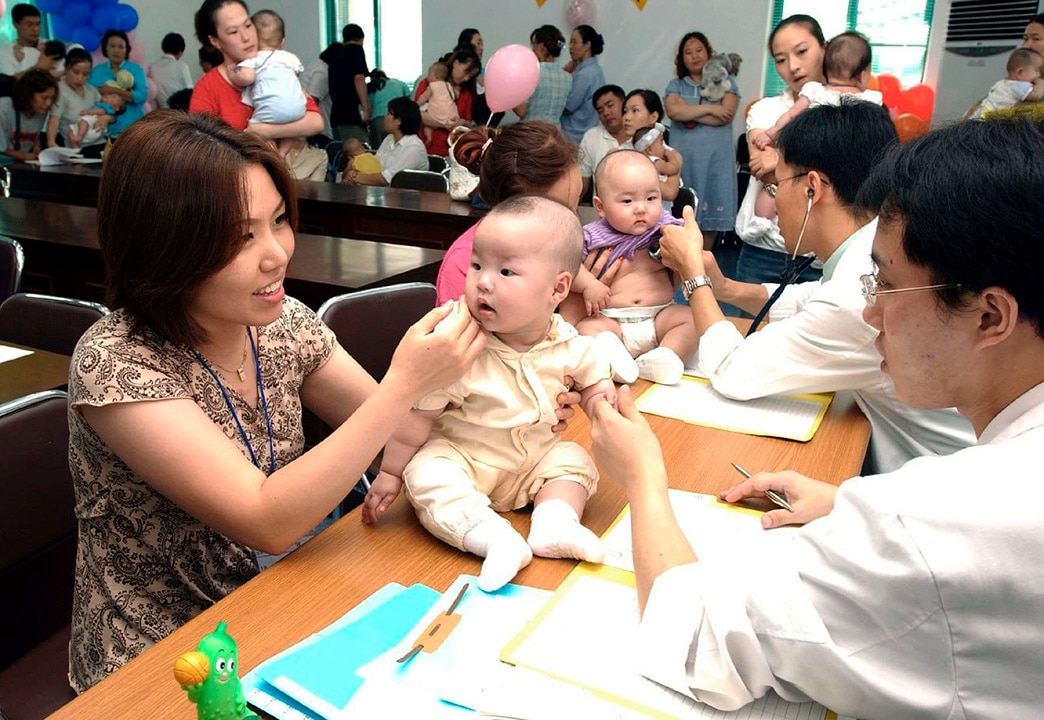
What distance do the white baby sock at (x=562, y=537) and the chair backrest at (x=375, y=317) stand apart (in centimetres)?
105

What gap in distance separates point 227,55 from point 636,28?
594cm

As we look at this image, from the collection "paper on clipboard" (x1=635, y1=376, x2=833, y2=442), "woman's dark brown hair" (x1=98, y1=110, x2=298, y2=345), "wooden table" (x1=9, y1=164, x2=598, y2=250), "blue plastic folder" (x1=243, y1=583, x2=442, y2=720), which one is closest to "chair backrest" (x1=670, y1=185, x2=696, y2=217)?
"wooden table" (x1=9, y1=164, x2=598, y2=250)

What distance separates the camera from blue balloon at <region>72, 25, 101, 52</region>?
9625 mm

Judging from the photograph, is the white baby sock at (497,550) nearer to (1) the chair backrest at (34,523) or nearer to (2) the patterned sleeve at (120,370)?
(2) the patterned sleeve at (120,370)

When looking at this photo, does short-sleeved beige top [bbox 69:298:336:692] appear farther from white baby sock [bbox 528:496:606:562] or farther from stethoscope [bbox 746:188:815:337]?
stethoscope [bbox 746:188:815:337]

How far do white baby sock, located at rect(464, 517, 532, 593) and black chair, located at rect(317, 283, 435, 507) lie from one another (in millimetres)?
952

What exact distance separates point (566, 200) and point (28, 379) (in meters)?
1.40

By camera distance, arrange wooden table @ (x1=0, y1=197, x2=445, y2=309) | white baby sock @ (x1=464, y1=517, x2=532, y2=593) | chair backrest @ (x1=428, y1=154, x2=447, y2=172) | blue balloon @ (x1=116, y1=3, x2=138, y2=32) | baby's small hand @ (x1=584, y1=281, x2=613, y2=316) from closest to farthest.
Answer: white baby sock @ (x1=464, y1=517, x2=532, y2=593) → baby's small hand @ (x1=584, y1=281, x2=613, y2=316) → wooden table @ (x1=0, y1=197, x2=445, y2=309) → chair backrest @ (x1=428, y1=154, x2=447, y2=172) → blue balloon @ (x1=116, y1=3, x2=138, y2=32)

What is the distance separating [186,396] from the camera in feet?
4.05

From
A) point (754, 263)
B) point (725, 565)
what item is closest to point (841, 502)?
point (725, 565)

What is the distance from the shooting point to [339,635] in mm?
1028

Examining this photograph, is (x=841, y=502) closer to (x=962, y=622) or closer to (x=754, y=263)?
(x=962, y=622)

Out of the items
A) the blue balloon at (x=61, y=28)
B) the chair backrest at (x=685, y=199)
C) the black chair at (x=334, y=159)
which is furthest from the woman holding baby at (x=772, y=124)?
the blue balloon at (x=61, y=28)

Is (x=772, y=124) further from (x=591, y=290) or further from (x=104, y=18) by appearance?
(x=104, y=18)
